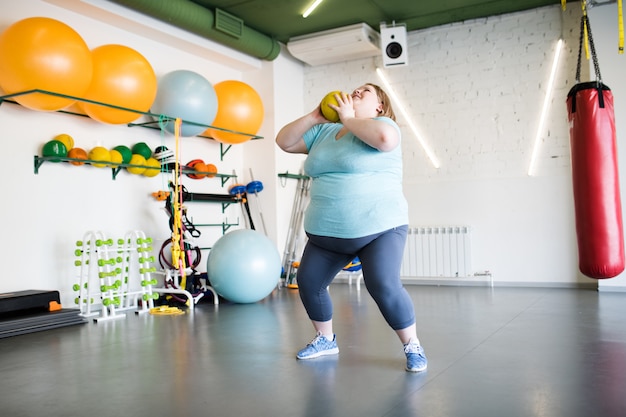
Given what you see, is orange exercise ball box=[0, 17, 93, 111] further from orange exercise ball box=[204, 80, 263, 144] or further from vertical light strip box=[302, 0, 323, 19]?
vertical light strip box=[302, 0, 323, 19]

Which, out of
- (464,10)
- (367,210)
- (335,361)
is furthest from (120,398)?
(464,10)

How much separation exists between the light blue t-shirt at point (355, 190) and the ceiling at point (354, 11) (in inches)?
143

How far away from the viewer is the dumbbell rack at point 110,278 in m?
4.45

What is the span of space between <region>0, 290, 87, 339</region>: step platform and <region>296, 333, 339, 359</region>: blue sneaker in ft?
7.08

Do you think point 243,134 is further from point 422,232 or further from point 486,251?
point 486,251

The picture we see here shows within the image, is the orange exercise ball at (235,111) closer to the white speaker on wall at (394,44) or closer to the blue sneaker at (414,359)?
the white speaker on wall at (394,44)

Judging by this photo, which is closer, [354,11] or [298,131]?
[298,131]

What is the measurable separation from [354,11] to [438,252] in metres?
2.79

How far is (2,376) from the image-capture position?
269 centimetres

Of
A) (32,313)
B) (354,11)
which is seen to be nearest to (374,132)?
(32,313)

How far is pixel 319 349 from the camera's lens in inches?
112

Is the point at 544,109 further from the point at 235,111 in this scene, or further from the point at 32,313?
the point at 32,313

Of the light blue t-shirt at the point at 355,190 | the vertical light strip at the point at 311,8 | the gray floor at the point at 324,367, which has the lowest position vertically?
the gray floor at the point at 324,367

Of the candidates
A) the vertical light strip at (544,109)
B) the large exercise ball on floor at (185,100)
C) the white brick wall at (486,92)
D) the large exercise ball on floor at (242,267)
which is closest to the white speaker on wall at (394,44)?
the white brick wall at (486,92)
